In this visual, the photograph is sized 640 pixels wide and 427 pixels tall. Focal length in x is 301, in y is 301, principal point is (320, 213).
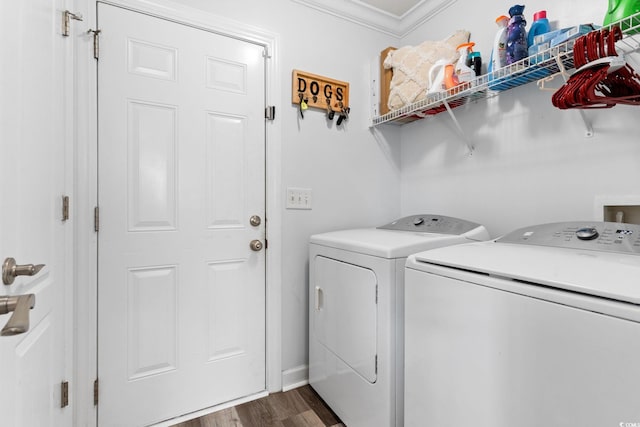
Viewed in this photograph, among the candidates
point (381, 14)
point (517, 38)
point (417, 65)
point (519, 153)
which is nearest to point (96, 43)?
point (417, 65)

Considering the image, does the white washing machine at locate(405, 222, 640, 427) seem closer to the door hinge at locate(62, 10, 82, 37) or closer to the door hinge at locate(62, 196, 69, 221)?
the door hinge at locate(62, 196, 69, 221)

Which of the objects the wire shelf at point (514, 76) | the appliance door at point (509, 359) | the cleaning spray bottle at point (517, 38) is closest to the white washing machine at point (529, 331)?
the appliance door at point (509, 359)

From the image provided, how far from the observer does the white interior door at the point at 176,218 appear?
1.43 metres

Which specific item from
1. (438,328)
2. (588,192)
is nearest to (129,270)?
(438,328)

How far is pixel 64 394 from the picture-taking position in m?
1.23

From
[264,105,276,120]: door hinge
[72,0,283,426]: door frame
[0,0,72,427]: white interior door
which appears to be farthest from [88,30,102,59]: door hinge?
[264,105,276,120]: door hinge

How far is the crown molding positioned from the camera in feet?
6.41

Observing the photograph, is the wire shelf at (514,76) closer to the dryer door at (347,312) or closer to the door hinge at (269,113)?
the door hinge at (269,113)

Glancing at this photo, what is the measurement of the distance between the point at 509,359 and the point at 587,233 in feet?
1.92

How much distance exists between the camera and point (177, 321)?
157cm

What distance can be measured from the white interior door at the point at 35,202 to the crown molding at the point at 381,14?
4.66 ft

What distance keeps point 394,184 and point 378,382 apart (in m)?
1.41

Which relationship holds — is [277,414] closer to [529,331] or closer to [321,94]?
[529,331]

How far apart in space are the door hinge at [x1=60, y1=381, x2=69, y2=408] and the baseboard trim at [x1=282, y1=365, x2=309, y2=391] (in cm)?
104
